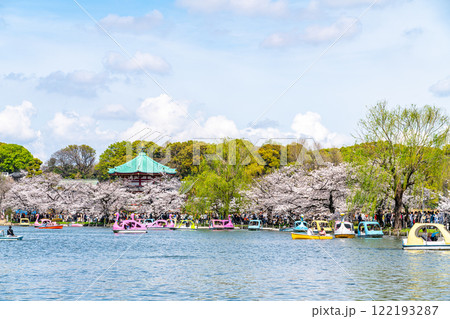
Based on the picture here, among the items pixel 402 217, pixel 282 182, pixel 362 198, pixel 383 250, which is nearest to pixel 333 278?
pixel 383 250

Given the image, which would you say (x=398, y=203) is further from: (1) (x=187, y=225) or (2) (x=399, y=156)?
(1) (x=187, y=225)

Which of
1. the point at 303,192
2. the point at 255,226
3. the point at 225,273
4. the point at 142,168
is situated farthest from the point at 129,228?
the point at 225,273

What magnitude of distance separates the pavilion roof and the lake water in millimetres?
59812

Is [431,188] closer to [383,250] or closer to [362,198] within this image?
[362,198]

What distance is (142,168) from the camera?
106 metres

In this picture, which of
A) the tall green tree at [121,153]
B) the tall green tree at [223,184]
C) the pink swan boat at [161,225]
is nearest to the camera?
the tall green tree at [223,184]

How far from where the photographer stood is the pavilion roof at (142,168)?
104m

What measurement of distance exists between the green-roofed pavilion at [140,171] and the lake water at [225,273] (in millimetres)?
59758

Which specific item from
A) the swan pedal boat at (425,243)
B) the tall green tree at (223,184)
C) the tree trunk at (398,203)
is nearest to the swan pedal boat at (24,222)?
the tall green tree at (223,184)

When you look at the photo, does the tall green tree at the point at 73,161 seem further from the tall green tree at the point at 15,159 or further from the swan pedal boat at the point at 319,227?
the swan pedal boat at the point at 319,227

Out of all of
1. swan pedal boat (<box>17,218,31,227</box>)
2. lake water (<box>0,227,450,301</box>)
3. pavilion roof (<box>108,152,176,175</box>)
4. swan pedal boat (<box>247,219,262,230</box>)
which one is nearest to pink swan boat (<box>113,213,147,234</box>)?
swan pedal boat (<box>247,219,262,230</box>)

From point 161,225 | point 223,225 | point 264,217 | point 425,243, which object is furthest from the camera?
point 264,217

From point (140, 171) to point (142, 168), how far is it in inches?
81.1
